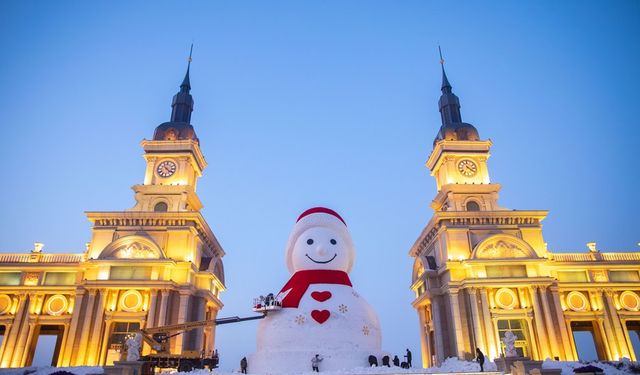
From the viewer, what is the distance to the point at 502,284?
32.8m

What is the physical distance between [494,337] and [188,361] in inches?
816

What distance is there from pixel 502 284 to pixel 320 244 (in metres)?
19.0

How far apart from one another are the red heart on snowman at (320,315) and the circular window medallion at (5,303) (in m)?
27.6

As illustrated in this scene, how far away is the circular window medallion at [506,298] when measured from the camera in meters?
33.2

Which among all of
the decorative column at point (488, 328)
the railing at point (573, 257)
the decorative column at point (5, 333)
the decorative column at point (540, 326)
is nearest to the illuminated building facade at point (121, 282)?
the decorative column at point (5, 333)

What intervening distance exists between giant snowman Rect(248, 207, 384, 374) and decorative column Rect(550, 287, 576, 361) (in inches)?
762

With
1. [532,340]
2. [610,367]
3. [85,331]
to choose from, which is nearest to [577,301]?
[532,340]

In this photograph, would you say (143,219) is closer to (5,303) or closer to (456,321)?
(5,303)

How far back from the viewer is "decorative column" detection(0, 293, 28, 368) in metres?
31.9

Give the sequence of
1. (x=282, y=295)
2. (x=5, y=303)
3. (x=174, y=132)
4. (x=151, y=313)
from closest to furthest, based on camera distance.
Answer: (x=282, y=295) < (x=151, y=313) < (x=5, y=303) < (x=174, y=132)

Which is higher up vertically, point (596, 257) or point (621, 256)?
point (621, 256)

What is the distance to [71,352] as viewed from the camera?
29828 mm

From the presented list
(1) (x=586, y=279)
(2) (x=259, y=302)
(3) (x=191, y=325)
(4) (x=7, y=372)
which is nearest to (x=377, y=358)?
(2) (x=259, y=302)

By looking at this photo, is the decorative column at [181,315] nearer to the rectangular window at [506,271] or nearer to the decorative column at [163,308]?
the decorative column at [163,308]
